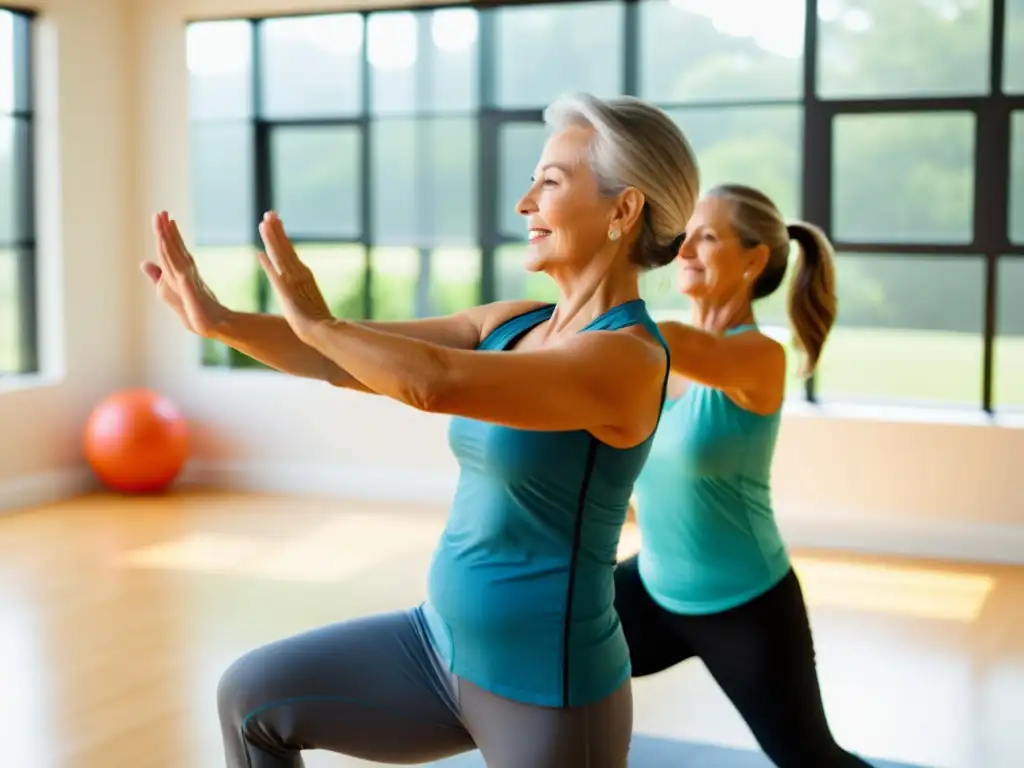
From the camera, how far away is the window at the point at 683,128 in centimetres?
548

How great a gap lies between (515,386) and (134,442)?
16.8 feet

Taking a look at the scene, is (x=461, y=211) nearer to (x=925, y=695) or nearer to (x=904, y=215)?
(x=904, y=215)

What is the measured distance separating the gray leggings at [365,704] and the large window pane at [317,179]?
4945 millimetres

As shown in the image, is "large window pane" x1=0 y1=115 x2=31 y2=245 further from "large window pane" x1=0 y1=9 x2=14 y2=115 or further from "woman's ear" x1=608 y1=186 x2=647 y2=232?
"woman's ear" x1=608 y1=186 x2=647 y2=232

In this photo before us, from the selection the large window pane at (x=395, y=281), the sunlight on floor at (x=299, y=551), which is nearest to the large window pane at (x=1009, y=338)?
the sunlight on floor at (x=299, y=551)

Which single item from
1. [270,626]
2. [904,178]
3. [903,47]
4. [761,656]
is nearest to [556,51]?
[903,47]

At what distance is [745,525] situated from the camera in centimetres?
237

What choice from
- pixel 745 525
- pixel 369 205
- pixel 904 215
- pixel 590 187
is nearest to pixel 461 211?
pixel 369 205

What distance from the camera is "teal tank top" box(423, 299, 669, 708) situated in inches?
63.1

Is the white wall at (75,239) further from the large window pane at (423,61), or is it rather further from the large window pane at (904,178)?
the large window pane at (904,178)

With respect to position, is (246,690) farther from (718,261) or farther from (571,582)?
(718,261)

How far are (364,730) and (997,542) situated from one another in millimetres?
4180

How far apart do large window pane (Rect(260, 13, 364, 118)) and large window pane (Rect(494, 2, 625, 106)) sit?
560 mm

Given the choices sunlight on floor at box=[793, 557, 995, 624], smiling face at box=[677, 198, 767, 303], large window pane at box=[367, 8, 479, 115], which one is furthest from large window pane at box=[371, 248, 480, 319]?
smiling face at box=[677, 198, 767, 303]
